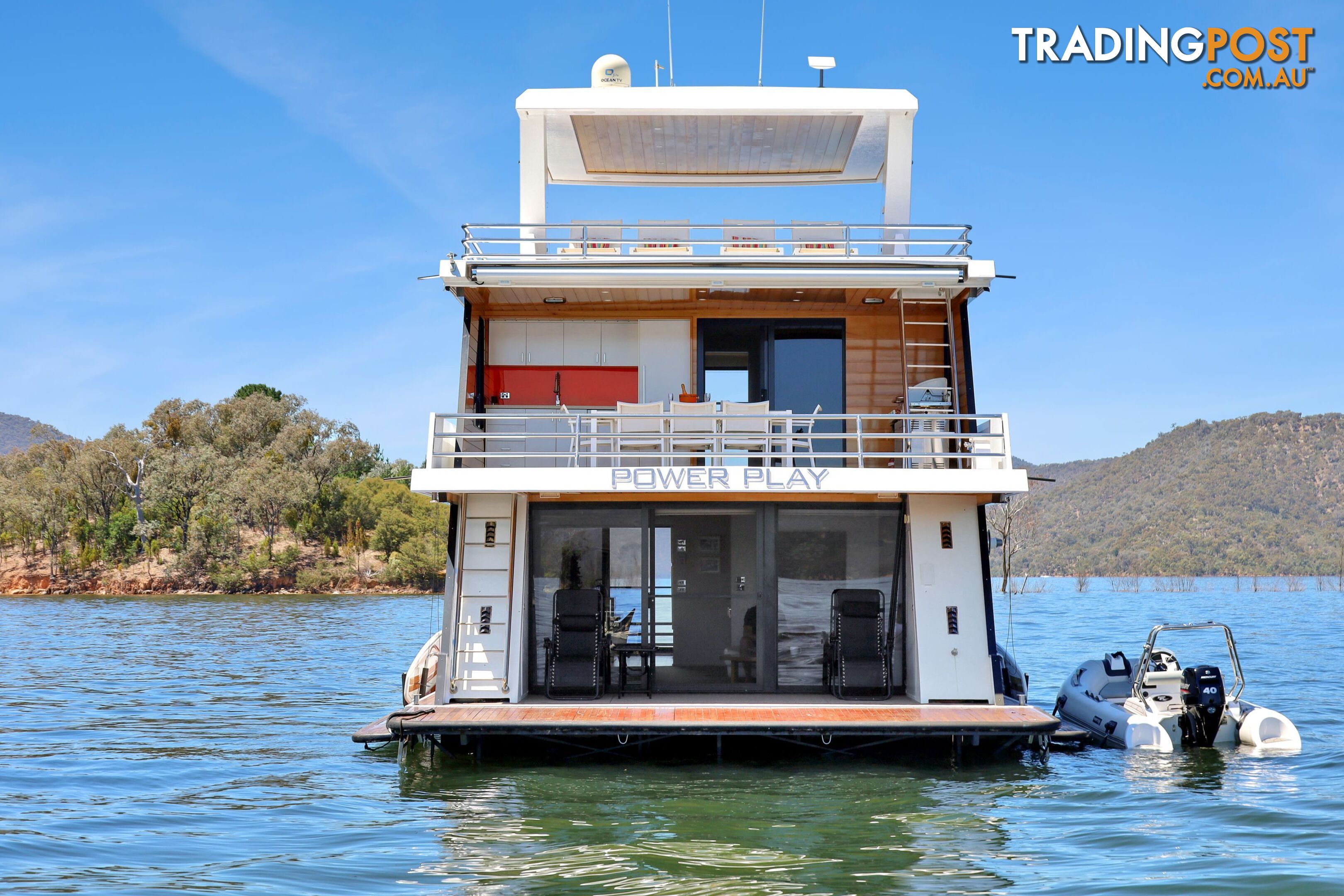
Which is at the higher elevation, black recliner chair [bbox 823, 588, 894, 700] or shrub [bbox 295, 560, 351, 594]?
shrub [bbox 295, 560, 351, 594]

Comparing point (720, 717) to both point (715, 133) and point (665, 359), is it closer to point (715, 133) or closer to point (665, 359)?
point (665, 359)

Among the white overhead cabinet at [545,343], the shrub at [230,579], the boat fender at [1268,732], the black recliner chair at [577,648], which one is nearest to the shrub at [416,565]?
the shrub at [230,579]

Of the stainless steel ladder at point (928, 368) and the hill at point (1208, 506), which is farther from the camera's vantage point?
the hill at point (1208, 506)

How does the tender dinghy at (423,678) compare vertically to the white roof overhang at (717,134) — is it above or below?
below

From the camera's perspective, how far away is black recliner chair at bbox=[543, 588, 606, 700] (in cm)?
1256

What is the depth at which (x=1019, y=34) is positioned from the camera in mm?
18109

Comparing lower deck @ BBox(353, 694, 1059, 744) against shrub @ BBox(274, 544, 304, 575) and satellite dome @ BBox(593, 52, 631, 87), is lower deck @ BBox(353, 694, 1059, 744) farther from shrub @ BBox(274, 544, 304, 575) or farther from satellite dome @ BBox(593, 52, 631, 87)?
shrub @ BBox(274, 544, 304, 575)

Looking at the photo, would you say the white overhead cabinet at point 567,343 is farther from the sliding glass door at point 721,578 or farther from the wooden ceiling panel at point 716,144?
the wooden ceiling panel at point 716,144

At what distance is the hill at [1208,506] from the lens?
88438mm

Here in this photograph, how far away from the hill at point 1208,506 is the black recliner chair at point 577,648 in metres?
78.0

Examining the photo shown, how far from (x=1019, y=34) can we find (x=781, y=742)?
39.9 feet

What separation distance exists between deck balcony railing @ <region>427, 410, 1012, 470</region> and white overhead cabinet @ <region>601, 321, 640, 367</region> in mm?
737

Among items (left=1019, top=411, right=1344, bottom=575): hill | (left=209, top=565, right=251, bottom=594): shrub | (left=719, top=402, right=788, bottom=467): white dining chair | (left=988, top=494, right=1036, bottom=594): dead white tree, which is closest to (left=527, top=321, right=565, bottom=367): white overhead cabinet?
(left=719, top=402, right=788, bottom=467): white dining chair

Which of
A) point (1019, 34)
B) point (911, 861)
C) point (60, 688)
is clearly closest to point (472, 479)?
point (911, 861)
